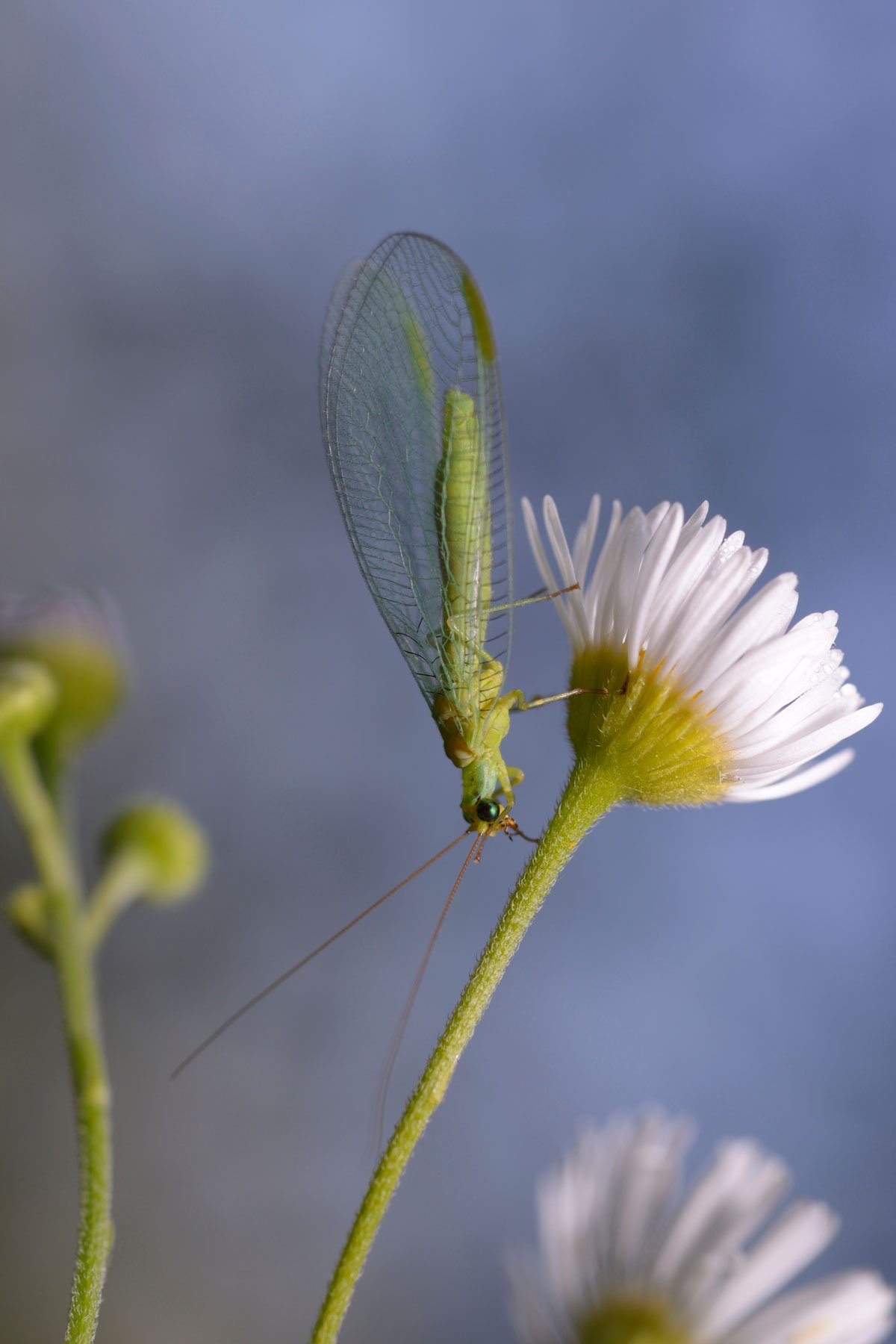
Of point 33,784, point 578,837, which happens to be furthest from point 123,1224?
point 33,784

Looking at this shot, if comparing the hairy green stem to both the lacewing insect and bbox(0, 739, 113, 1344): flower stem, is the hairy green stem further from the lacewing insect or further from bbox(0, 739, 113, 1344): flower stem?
the lacewing insect

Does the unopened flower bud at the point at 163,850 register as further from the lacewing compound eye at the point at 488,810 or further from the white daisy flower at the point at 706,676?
the lacewing compound eye at the point at 488,810

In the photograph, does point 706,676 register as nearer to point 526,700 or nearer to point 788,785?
point 788,785

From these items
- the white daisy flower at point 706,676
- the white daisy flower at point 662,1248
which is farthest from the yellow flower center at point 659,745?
the white daisy flower at point 662,1248

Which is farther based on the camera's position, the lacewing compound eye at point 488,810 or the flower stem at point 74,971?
the lacewing compound eye at point 488,810

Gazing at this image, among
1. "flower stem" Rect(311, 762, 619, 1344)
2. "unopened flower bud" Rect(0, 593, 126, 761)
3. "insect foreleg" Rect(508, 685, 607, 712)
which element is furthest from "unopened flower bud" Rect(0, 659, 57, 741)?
"insect foreleg" Rect(508, 685, 607, 712)

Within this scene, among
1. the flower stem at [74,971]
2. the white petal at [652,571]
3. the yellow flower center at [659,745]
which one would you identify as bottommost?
the flower stem at [74,971]
